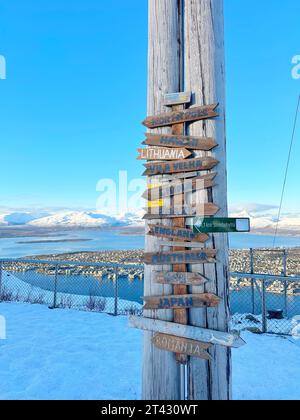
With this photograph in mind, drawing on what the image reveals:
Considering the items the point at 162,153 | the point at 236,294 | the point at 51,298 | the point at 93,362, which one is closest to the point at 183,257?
the point at 162,153

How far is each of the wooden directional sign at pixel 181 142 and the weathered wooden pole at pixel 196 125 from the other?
0.16ft

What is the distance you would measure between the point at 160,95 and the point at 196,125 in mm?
314

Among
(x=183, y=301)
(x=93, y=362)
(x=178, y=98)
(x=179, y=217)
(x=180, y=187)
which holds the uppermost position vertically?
(x=178, y=98)

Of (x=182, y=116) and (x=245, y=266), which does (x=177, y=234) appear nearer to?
(x=182, y=116)

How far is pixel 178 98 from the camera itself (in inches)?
62.1

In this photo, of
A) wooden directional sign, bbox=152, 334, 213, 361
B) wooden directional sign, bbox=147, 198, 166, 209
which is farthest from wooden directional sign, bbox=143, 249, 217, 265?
wooden directional sign, bbox=152, 334, 213, 361

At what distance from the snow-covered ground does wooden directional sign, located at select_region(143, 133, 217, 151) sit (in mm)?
3169

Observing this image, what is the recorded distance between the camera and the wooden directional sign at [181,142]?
5.00 ft

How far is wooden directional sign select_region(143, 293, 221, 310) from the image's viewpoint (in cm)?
145

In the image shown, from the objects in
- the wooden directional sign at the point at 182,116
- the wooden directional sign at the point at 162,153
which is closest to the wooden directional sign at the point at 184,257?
the wooden directional sign at the point at 162,153

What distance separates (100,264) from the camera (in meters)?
6.76

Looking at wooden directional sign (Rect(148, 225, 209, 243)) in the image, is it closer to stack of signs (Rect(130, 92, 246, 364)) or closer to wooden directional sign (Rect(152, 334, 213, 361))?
stack of signs (Rect(130, 92, 246, 364))
